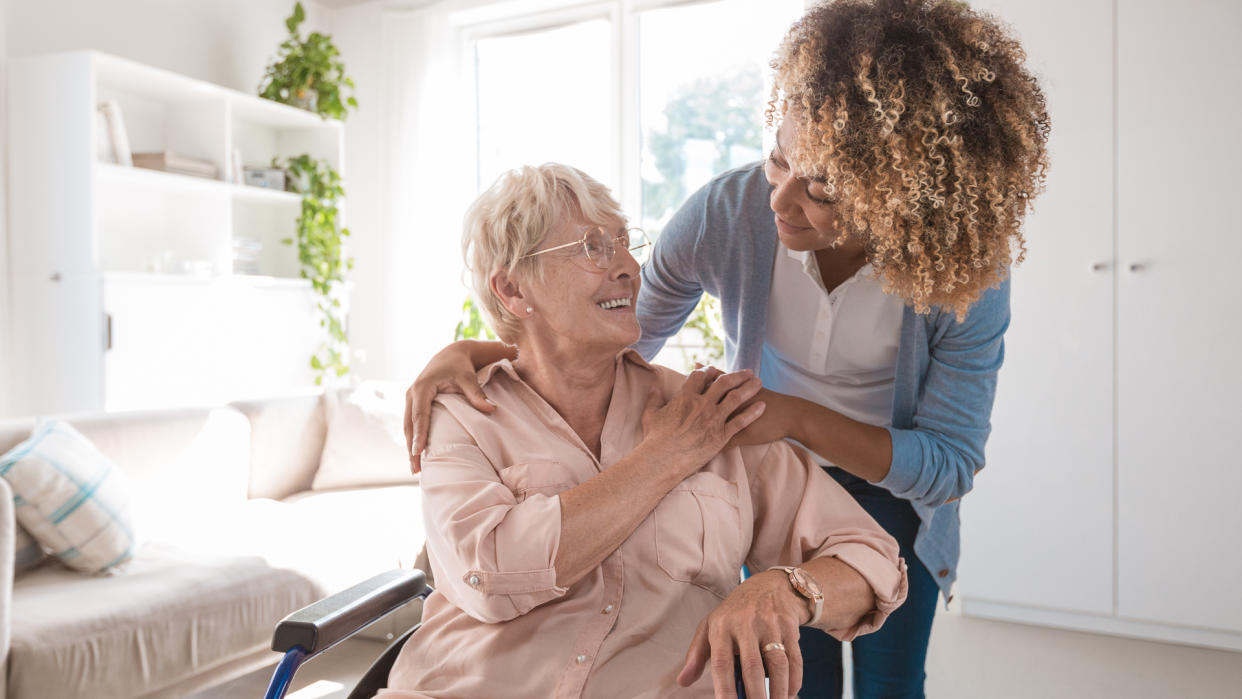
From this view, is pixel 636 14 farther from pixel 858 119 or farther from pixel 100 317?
pixel 858 119

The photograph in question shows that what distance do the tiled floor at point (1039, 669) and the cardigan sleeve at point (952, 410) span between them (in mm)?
1761

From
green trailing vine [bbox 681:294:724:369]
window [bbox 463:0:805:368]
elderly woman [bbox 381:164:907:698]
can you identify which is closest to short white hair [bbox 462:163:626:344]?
elderly woman [bbox 381:164:907:698]

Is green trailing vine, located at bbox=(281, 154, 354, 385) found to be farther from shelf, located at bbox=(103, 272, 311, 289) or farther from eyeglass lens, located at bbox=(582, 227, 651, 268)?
eyeglass lens, located at bbox=(582, 227, 651, 268)

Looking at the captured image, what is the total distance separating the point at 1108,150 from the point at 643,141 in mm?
2350

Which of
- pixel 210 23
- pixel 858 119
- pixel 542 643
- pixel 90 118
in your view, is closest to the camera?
pixel 858 119

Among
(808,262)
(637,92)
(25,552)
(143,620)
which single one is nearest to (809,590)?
(808,262)

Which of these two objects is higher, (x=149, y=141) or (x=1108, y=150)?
(x=149, y=141)

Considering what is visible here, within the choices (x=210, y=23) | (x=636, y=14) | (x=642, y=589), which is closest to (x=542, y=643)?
(x=642, y=589)

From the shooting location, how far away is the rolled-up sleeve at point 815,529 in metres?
1.19

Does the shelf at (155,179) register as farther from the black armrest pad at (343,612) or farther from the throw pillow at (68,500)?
the black armrest pad at (343,612)

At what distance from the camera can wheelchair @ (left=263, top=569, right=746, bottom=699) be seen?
125 centimetres

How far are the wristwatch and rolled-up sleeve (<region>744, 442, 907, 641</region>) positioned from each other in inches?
1.3

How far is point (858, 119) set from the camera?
1058 millimetres

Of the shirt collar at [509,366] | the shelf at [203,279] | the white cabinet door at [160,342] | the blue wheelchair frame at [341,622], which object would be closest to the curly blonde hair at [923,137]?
the shirt collar at [509,366]
